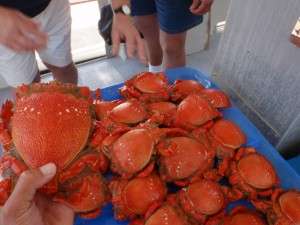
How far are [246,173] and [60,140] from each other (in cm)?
50

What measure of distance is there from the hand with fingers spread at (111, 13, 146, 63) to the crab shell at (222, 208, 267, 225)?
0.51 m

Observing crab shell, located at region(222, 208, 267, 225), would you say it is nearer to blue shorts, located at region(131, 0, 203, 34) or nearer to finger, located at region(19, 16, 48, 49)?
finger, located at region(19, 16, 48, 49)

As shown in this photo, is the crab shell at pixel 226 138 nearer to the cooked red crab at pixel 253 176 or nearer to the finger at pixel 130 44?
the cooked red crab at pixel 253 176

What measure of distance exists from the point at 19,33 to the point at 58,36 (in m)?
0.47

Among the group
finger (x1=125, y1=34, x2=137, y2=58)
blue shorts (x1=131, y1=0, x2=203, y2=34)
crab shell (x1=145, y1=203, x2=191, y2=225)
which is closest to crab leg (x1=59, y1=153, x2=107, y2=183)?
crab shell (x1=145, y1=203, x2=191, y2=225)

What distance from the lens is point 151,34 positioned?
157 centimetres

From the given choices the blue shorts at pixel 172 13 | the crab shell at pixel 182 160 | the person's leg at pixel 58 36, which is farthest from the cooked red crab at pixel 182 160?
the person's leg at pixel 58 36

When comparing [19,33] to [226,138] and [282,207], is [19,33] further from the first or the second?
[282,207]

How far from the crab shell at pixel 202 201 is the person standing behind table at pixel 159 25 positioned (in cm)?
42

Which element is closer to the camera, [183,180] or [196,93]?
[183,180]

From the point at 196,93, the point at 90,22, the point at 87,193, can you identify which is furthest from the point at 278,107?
the point at 90,22

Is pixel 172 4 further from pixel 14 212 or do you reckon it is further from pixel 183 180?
pixel 14 212

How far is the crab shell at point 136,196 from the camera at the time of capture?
0.76m

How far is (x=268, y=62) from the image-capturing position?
2.80ft
